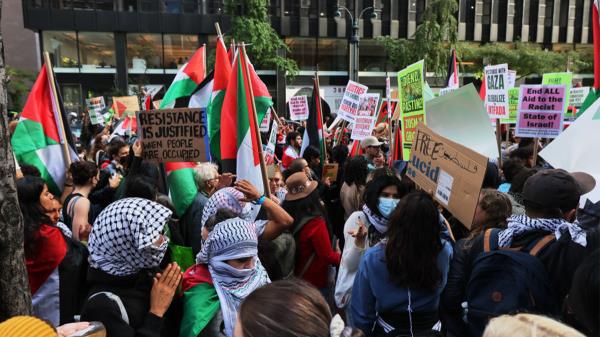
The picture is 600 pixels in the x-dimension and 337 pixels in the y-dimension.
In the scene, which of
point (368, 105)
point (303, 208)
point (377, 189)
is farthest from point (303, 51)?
point (377, 189)

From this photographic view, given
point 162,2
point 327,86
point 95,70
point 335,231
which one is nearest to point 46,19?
point 95,70

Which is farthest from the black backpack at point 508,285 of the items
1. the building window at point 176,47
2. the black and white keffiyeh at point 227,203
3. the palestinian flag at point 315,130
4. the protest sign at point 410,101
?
the building window at point 176,47

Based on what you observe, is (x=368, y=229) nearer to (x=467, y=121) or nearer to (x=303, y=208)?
(x=303, y=208)

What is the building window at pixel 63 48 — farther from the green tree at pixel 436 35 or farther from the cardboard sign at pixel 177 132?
the cardboard sign at pixel 177 132

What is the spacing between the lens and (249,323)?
1.31 meters

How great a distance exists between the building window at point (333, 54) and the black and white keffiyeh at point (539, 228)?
1243 inches

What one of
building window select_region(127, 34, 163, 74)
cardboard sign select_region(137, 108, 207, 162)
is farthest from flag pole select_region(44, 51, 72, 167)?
building window select_region(127, 34, 163, 74)

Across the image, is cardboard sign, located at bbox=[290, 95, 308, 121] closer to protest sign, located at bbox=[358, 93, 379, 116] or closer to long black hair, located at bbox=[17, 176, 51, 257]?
protest sign, located at bbox=[358, 93, 379, 116]

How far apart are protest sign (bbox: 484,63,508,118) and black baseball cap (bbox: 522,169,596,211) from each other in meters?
3.77

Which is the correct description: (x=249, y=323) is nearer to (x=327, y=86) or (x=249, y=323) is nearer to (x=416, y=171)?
(x=416, y=171)

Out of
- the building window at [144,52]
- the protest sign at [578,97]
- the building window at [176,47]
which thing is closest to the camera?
the protest sign at [578,97]

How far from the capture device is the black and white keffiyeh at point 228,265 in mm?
2291

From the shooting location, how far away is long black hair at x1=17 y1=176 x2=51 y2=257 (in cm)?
261

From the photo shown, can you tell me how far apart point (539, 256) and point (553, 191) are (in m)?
0.36
